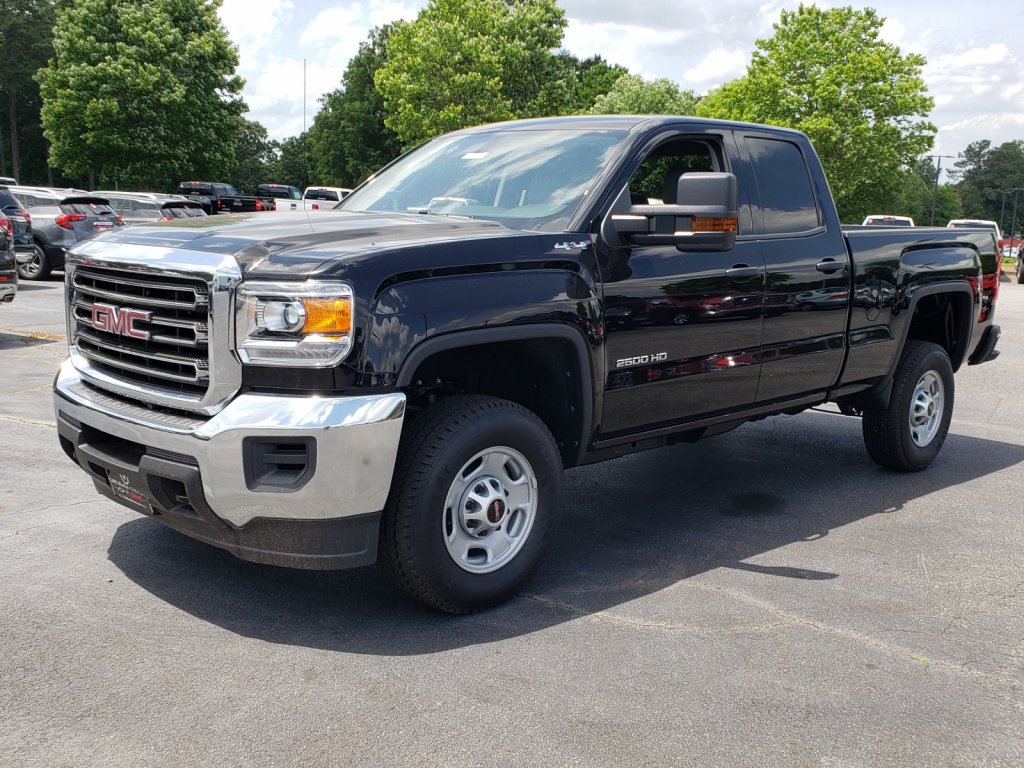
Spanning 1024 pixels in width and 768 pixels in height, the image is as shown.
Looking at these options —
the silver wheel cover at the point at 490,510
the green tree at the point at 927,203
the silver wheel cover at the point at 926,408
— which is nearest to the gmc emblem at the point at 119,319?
the silver wheel cover at the point at 490,510

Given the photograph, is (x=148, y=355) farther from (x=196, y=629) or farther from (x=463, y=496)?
(x=463, y=496)

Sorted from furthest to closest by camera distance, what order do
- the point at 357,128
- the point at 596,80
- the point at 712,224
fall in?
the point at 596,80 < the point at 357,128 < the point at 712,224

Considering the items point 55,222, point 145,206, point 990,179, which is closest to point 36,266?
point 55,222

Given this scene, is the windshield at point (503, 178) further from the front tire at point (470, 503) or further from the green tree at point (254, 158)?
the green tree at point (254, 158)

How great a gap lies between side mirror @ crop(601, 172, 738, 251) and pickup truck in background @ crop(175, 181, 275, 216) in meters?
22.4

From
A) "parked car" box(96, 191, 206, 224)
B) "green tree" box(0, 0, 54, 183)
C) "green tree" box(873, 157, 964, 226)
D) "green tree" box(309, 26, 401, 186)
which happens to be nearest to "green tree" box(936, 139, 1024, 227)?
"green tree" box(873, 157, 964, 226)

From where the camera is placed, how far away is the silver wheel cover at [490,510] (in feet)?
13.0

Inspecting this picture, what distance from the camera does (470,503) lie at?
400 centimetres

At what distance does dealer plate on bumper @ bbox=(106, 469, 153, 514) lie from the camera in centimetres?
381

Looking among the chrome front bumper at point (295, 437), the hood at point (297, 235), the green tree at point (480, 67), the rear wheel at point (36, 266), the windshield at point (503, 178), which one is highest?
the green tree at point (480, 67)

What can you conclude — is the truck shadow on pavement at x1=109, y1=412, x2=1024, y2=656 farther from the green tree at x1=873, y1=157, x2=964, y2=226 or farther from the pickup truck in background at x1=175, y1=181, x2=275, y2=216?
the green tree at x1=873, y1=157, x2=964, y2=226

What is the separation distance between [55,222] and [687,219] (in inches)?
680

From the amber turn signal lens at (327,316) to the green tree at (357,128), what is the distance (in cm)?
6249

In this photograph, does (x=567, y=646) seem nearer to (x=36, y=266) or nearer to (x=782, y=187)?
(x=782, y=187)
